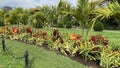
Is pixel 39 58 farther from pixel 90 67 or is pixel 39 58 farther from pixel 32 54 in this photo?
pixel 90 67

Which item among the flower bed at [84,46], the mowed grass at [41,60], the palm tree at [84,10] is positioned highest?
the palm tree at [84,10]

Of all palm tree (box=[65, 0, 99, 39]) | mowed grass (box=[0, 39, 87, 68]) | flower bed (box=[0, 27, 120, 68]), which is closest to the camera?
mowed grass (box=[0, 39, 87, 68])

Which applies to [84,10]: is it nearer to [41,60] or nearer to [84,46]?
[84,46]

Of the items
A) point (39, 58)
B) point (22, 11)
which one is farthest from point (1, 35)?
point (22, 11)

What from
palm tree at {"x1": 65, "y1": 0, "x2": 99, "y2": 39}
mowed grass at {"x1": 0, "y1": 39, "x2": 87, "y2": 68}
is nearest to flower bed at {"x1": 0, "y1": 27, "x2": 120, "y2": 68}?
mowed grass at {"x1": 0, "y1": 39, "x2": 87, "y2": 68}

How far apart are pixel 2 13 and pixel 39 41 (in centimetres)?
2783

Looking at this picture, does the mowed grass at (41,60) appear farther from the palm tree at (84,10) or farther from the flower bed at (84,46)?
the palm tree at (84,10)

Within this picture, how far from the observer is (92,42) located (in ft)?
41.6

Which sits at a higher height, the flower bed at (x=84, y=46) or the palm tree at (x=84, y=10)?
the palm tree at (x=84, y=10)

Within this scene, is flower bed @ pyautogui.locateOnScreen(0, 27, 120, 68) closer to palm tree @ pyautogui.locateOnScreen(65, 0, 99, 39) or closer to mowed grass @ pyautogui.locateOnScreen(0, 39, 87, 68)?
mowed grass @ pyautogui.locateOnScreen(0, 39, 87, 68)

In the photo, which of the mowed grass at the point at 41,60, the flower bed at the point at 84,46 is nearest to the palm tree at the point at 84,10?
the flower bed at the point at 84,46

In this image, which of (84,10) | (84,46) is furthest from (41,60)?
(84,10)

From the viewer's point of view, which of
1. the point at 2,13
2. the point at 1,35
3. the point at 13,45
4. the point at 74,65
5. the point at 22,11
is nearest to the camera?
the point at 74,65

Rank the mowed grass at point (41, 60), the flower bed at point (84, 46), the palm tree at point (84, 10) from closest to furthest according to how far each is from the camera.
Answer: the mowed grass at point (41, 60) → the flower bed at point (84, 46) → the palm tree at point (84, 10)
